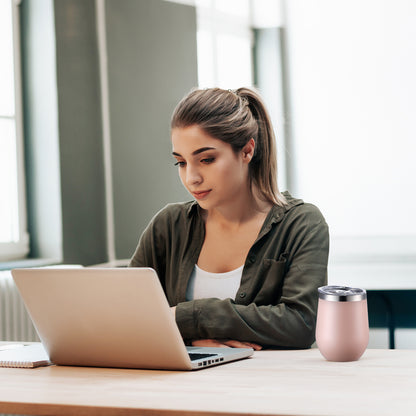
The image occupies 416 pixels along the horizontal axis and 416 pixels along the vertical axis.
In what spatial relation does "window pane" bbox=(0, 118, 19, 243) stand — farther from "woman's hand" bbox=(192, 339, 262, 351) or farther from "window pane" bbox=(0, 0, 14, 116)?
"woman's hand" bbox=(192, 339, 262, 351)

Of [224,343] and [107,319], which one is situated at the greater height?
[107,319]

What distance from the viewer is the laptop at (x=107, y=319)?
121 cm

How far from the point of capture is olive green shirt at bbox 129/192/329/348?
1604mm

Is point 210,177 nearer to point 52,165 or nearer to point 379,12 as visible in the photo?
point 52,165

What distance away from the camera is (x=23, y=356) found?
147 centimetres

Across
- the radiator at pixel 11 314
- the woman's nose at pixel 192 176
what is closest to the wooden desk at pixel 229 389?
the woman's nose at pixel 192 176

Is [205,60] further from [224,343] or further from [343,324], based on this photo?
[343,324]

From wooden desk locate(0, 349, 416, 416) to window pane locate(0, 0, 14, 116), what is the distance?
83.9 inches

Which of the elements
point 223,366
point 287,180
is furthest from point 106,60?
point 223,366

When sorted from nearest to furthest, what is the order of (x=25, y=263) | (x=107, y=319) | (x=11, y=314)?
1. (x=107, y=319)
2. (x=11, y=314)
3. (x=25, y=263)

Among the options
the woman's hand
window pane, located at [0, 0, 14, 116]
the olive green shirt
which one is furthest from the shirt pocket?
Result: window pane, located at [0, 0, 14, 116]

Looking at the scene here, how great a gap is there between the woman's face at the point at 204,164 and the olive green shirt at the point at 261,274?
0.17 meters

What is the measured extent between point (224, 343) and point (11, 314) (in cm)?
145

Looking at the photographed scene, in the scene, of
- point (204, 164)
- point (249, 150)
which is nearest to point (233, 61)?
point (249, 150)
